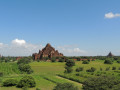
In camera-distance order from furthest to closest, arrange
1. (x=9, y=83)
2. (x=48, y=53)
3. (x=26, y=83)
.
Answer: (x=48, y=53) → (x=9, y=83) → (x=26, y=83)

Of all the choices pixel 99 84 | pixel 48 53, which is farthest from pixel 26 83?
pixel 48 53

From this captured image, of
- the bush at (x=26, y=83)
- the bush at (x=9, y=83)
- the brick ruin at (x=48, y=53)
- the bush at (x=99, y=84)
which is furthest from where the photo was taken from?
the brick ruin at (x=48, y=53)

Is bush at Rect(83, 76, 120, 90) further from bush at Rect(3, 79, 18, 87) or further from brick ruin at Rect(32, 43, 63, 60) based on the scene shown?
brick ruin at Rect(32, 43, 63, 60)

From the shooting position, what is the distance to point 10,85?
4066cm

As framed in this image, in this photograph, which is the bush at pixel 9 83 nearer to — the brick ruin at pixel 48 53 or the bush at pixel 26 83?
the bush at pixel 26 83

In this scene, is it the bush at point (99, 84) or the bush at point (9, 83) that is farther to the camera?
the bush at point (9, 83)

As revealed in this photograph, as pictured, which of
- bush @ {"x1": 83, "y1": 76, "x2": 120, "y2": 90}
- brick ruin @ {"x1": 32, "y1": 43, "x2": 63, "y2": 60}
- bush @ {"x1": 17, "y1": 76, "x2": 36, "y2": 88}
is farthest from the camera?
brick ruin @ {"x1": 32, "y1": 43, "x2": 63, "y2": 60}

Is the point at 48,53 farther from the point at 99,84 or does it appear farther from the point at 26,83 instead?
the point at 99,84

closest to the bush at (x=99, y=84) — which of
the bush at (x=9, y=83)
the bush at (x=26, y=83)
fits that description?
the bush at (x=26, y=83)

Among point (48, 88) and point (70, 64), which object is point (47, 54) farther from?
point (48, 88)

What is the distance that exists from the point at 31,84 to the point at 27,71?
99.7 ft

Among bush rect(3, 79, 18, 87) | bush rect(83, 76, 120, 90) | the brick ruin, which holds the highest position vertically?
the brick ruin

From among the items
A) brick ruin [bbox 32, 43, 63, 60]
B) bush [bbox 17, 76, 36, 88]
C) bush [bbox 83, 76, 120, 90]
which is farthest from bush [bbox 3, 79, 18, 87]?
brick ruin [bbox 32, 43, 63, 60]

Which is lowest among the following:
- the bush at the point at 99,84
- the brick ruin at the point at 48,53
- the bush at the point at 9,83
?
the bush at the point at 9,83
